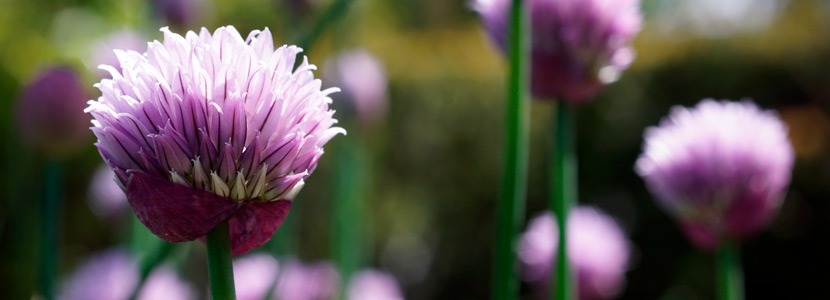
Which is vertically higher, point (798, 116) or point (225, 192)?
point (798, 116)

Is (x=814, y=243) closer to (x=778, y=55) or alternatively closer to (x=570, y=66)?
(x=778, y=55)

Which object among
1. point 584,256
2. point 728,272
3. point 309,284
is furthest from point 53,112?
point 728,272

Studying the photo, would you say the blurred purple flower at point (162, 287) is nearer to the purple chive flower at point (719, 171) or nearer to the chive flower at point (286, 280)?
the chive flower at point (286, 280)

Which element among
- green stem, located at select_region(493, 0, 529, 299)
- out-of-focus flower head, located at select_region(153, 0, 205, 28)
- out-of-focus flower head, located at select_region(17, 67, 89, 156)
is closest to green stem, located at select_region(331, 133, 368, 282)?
out-of-focus flower head, located at select_region(153, 0, 205, 28)

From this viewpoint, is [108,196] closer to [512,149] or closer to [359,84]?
[359,84]

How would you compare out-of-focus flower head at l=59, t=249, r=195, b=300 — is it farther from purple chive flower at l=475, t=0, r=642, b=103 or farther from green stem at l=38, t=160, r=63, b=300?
purple chive flower at l=475, t=0, r=642, b=103

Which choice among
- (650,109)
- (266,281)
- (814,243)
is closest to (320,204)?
(650,109)
